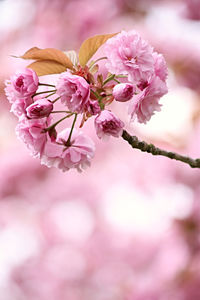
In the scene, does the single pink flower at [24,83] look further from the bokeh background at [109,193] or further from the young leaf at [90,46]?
the bokeh background at [109,193]

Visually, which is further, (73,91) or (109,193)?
(109,193)

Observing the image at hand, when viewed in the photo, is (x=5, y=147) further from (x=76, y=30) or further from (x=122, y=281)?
(x=122, y=281)

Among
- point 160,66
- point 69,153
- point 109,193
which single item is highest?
point 160,66

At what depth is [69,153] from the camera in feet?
2.02

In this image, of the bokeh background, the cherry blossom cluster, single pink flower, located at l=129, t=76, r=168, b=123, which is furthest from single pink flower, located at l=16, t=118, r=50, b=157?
the bokeh background

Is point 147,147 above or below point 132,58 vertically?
below

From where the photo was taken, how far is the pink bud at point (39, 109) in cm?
55

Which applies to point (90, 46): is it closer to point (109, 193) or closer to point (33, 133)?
point (33, 133)

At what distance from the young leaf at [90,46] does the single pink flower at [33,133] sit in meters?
0.08

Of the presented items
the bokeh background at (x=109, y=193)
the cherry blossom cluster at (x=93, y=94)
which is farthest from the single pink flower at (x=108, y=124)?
the bokeh background at (x=109, y=193)

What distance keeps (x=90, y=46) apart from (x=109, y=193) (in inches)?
57.3

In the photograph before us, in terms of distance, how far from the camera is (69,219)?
214cm

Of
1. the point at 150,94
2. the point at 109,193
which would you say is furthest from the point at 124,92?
the point at 109,193

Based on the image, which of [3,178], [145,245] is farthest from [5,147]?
[145,245]
